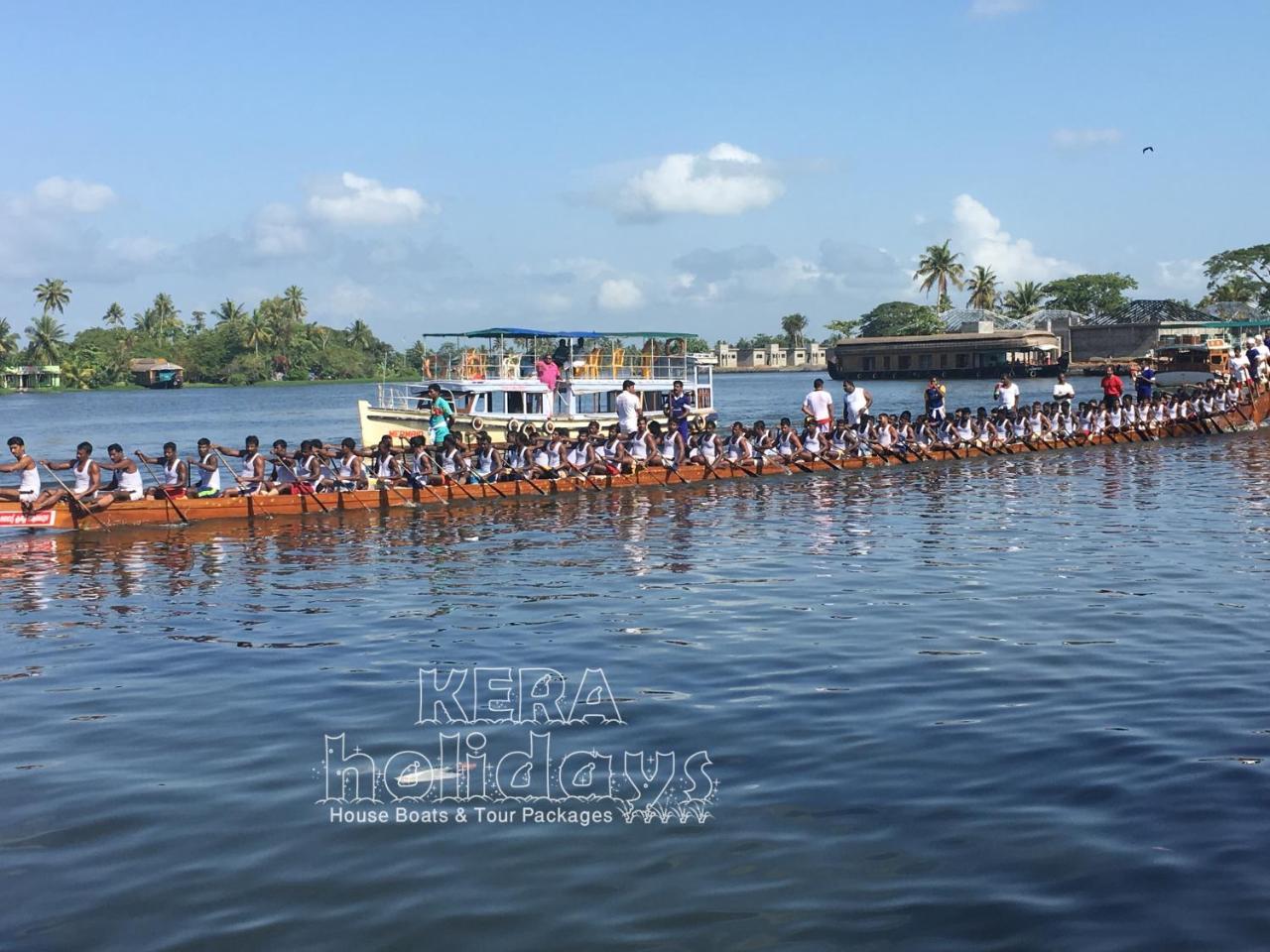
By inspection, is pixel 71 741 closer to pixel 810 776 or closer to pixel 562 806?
pixel 562 806

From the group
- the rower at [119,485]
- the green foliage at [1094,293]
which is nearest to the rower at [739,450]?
the rower at [119,485]

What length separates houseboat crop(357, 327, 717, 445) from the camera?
36.7m

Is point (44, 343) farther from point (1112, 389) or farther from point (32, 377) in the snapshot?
point (1112, 389)

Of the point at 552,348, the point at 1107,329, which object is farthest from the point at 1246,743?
the point at 1107,329

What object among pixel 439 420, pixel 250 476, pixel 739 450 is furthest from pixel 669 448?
pixel 250 476

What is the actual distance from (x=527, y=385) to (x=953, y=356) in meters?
70.1

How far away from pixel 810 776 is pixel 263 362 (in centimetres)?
13606

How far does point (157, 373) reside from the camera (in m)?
131

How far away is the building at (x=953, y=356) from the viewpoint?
96.8 meters

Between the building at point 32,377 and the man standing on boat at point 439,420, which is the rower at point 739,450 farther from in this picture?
the building at point 32,377

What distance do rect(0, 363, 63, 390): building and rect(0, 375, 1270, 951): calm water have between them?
122 m

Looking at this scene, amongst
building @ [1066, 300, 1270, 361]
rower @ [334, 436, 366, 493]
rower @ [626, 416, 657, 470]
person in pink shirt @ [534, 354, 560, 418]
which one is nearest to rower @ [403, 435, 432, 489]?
rower @ [334, 436, 366, 493]

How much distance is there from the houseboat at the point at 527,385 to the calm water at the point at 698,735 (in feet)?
55.0

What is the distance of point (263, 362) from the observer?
138 m
